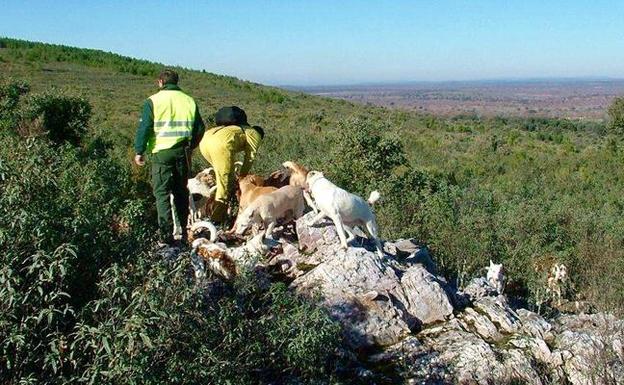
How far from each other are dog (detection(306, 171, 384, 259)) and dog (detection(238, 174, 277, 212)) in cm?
64

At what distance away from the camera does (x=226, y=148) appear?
8.04m

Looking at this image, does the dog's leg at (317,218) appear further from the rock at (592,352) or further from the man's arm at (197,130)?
the rock at (592,352)

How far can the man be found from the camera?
6891 mm

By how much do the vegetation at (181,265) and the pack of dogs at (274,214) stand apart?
60cm

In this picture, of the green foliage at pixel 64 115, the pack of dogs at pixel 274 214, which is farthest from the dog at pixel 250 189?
the green foliage at pixel 64 115

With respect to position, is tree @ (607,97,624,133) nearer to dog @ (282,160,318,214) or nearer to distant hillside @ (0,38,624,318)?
distant hillside @ (0,38,624,318)

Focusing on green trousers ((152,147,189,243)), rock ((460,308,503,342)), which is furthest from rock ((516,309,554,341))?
green trousers ((152,147,189,243))

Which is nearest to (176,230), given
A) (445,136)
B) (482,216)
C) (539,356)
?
(539,356)

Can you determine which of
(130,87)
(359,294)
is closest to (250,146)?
(359,294)

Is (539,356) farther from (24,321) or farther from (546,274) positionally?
(546,274)

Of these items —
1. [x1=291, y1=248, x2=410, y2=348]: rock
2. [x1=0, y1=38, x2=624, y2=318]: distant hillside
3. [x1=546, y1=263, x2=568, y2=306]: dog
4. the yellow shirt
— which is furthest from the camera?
[x1=0, y1=38, x2=624, y2=318]: distant hillside

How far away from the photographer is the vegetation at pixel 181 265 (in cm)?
384

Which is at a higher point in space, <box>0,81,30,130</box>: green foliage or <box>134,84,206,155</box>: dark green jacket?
<box>134,84,206,155</box>: dark green jacket

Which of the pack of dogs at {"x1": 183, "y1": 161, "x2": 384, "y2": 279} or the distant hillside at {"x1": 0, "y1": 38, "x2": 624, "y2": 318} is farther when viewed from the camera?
the distant hillside at {"x1": 0, "y1": 38, "x2": 624, "y2": 318}
